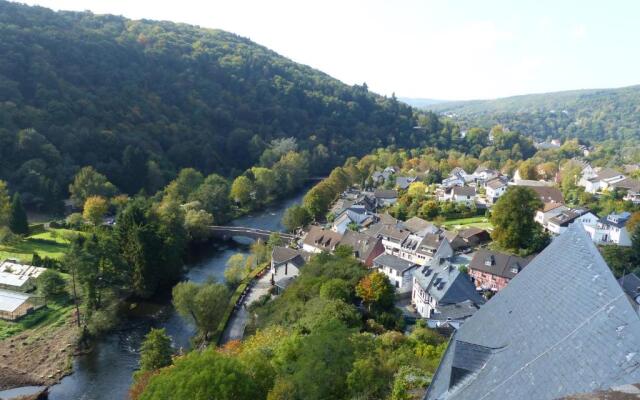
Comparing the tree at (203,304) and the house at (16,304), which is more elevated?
the tree at (203,304)

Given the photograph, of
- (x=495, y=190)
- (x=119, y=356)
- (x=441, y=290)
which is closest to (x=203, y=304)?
(x=119, y=356)

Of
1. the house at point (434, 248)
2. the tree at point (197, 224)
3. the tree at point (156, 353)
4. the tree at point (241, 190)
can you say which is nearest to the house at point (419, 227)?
the house at point (434, 248)

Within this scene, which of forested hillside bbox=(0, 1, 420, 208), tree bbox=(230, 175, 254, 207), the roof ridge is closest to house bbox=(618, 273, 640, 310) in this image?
the roof ridge

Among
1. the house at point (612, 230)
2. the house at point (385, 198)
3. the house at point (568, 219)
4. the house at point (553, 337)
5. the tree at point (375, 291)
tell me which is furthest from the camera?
the house at point (385, 198)

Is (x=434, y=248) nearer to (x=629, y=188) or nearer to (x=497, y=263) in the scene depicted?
(x=497, y=263)

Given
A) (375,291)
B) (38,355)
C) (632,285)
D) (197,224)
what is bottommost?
(38,355)

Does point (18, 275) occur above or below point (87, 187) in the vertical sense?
below

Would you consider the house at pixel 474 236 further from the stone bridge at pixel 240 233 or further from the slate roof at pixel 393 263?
the stone bridge at pixel 240 233
